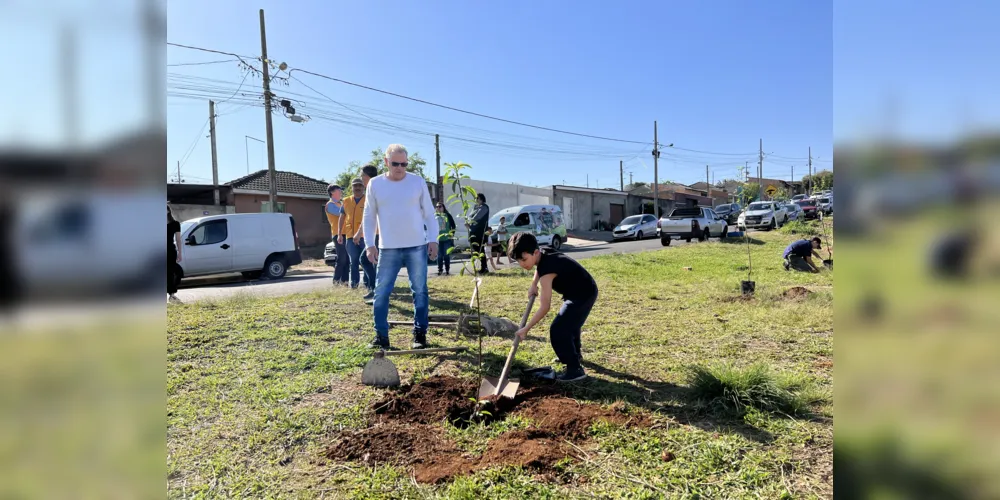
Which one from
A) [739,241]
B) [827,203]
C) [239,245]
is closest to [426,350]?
[827,203]

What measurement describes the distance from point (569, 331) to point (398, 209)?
178cm

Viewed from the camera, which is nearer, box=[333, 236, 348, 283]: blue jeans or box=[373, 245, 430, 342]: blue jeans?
box=[373, 245, 430, 342]: blue jeans

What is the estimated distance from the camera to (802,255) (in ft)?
30.5

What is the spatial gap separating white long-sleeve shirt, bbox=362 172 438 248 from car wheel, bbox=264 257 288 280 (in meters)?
8.67

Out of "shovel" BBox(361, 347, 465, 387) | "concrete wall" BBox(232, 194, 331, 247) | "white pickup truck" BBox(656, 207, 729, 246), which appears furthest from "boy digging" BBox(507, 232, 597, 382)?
"concrete wall" BBox(232, 194, 331, 247)

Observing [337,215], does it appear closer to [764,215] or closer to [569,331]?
[569,331]

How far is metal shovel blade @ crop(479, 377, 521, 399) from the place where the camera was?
124 inches

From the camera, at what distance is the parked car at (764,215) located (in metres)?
24.0

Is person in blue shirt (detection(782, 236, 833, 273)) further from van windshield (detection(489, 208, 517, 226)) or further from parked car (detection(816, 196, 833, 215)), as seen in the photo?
van windshield (detection(489, 208, 517, 226))

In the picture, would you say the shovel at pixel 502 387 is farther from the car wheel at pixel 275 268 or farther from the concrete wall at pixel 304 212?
the concrete wall at pixel 304 212

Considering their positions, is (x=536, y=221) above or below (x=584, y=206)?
below

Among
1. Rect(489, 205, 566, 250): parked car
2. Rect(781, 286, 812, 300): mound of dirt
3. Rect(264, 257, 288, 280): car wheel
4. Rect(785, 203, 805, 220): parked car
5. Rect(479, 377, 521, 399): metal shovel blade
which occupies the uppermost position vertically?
Rect(785, 203, 805, 220): parked car

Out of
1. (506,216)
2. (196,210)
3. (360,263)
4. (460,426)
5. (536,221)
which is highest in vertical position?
(196,210)

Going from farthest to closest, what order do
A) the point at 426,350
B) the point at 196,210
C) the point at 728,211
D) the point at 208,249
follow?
the point at 728,211
the point at 196,210
the point at 208,249
the point at 426,350
